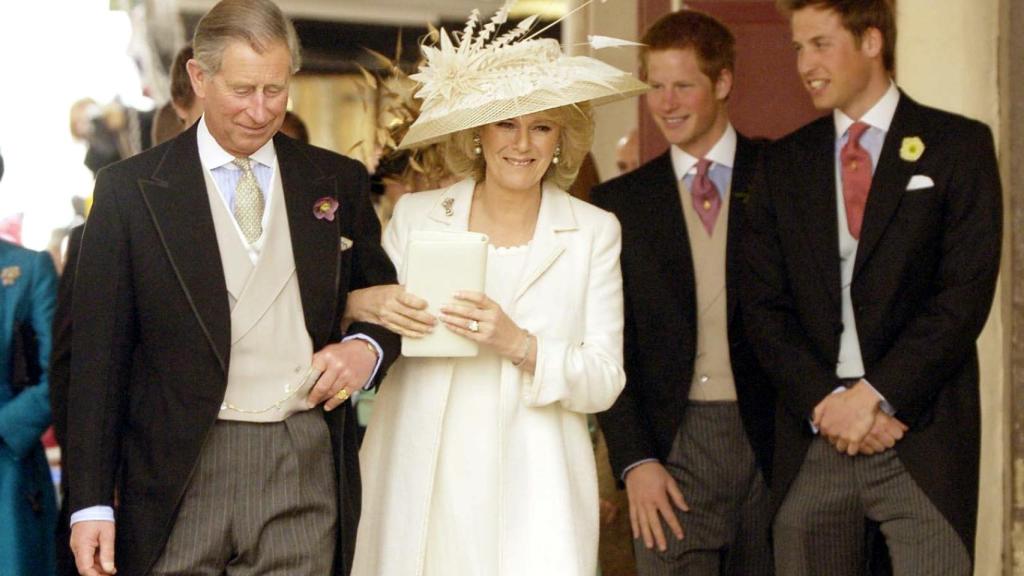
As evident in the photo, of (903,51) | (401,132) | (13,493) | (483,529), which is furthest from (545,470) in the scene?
(903,51)

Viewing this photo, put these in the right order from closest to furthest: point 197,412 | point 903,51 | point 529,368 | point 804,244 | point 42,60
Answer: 1. point 197,412
2. point 529,368
3. point 804,244
4. point 903,51
5. point 42,60

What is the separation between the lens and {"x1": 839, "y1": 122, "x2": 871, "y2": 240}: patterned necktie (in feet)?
14.2

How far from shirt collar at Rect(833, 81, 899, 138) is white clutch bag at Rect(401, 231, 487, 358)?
1.24m

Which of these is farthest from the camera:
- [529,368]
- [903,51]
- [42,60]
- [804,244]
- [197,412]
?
[42,60]

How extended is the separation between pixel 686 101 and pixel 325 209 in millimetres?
1573

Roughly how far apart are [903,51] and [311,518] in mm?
3250

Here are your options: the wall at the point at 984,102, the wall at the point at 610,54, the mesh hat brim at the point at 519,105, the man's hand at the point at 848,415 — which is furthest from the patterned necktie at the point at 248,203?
the wall at the point at 610,54

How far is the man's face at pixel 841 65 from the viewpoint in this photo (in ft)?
14.4

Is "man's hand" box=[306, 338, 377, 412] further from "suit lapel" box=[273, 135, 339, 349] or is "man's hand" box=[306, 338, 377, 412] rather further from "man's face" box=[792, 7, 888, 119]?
"man's face" box=[792, 7, 888, 119]

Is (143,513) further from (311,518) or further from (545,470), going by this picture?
(545,470)

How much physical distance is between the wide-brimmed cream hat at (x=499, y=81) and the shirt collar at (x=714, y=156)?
623mm

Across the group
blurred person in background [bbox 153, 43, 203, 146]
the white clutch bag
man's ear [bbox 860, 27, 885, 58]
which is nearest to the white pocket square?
man's ear [bbox 860, 27, 885, 58]

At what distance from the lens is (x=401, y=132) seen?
4891 mm

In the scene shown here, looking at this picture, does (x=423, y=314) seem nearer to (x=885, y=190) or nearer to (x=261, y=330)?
(x=261, y=330)
